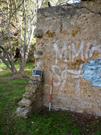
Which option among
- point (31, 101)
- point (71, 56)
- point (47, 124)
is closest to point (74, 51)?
point (71, 56)

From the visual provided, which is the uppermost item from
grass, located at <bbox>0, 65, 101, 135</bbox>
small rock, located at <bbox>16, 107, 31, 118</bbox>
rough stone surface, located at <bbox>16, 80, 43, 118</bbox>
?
rough stone surface, located at <bbox>16, 80, 43, 118</bbox>

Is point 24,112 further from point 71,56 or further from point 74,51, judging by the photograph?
point 74,51

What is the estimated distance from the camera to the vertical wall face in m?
7.36

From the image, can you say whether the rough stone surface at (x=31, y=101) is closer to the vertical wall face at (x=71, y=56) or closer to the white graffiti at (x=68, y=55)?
the vertical wall face at (x=71, y=56)

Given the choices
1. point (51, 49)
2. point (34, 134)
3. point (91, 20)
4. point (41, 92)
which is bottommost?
point (34, 134)

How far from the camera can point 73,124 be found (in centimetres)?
733

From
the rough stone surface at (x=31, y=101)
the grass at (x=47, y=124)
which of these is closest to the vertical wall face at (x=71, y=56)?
the rough stone surface at (x=31, y=101)

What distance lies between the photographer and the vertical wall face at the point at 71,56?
736 cm

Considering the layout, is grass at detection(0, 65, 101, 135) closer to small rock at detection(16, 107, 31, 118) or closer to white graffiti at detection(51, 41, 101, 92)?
small rock at detection(16, 107, 31, 118)

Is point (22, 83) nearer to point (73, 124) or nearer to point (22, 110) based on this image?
point (22, 110)

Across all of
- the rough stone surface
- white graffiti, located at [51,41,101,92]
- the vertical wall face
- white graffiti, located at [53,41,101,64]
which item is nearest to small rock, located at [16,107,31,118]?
the rough stone surface

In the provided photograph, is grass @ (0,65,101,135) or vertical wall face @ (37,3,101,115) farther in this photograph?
vertical wall face @ (37,3,101,115)

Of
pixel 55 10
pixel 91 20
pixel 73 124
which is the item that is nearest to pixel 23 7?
pixel 55 10

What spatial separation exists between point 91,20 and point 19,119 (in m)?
3.20
